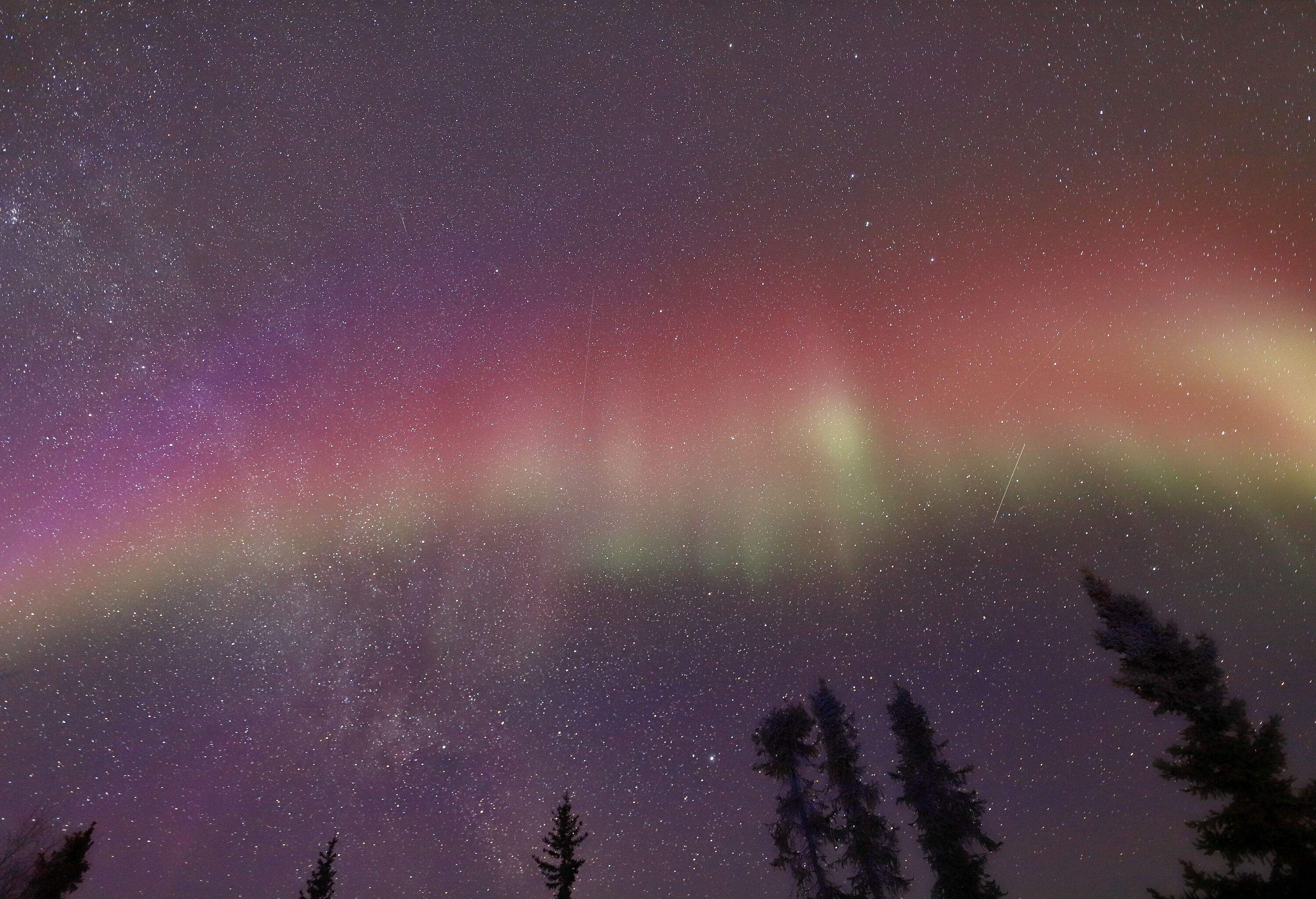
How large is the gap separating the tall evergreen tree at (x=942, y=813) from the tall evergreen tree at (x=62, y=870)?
35.3m

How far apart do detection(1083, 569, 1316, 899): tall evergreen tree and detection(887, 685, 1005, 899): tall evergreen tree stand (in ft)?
35.2

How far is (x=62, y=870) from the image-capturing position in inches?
1075

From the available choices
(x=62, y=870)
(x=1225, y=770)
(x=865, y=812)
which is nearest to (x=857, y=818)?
(x=865, y=812)

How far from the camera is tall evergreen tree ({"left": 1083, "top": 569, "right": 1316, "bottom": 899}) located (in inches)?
433

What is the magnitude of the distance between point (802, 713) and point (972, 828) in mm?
6536

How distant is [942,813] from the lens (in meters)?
21.7

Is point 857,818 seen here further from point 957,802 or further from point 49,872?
point 49,872

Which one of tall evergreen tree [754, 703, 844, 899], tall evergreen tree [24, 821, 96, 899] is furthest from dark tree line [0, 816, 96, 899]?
tall evergreen tree [754, 703, 844, 899]

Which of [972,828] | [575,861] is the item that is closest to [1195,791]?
[972,828]

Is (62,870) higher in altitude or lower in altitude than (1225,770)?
higher

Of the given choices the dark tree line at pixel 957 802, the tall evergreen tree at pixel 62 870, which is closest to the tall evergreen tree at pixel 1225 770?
the dark tree line at pixel 957 802

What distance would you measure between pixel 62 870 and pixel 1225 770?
1641 inches

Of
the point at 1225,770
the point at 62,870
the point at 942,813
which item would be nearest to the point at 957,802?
the point at 942,813

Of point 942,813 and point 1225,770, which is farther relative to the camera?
point 942,813
